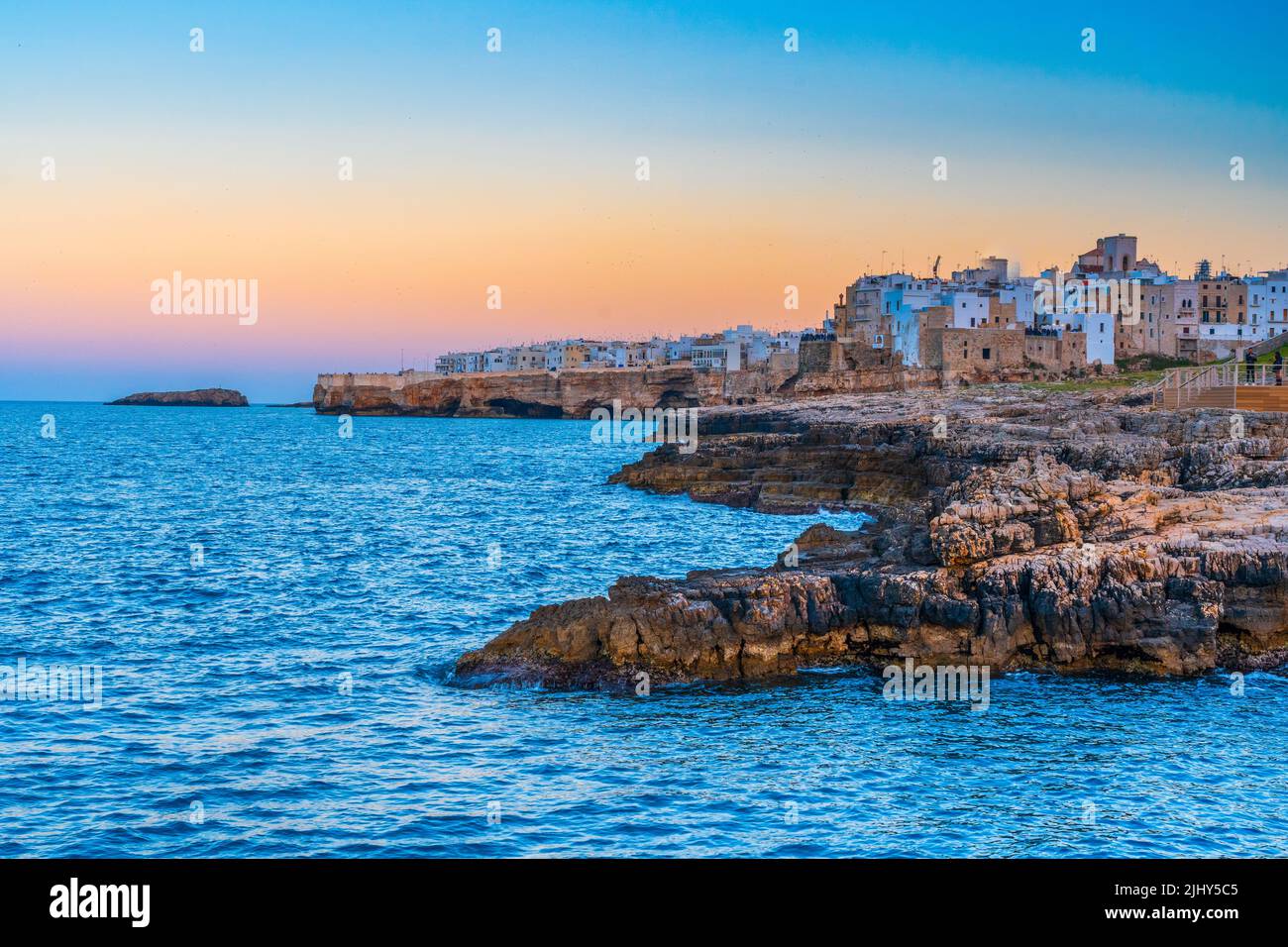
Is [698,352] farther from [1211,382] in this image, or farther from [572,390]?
[1211,382]

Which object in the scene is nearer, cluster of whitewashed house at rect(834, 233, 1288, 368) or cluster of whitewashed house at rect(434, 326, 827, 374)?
cluster of whitewashed house at rect(834, 233, 1288, 368)

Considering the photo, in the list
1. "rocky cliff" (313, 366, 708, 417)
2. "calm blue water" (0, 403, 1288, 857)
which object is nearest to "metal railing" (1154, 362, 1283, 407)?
"calm blue water" (0, 403, 1288, 857)

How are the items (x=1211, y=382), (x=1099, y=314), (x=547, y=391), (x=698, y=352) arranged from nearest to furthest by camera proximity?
(x=1211, y=382) → (x=1099, y=314) → (x=698, y=352) → (x=547, y=391)

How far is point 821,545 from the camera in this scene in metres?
27.3

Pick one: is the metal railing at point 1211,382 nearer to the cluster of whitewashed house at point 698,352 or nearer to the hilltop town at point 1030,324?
the hilltop town at point 1030,324

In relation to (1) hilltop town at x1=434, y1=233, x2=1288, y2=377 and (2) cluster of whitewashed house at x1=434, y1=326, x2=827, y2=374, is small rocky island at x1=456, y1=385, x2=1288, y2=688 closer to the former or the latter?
(1) hilltop town at x1=434, y1=233, x2=1288, y2=377

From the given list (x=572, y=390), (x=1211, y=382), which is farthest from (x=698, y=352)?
(x=1211, y=382)

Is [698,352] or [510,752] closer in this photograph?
[510,752]

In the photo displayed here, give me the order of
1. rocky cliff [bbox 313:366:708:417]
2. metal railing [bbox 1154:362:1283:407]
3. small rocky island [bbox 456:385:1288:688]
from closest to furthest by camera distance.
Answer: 1. small rocky island [bbox 456:385:1288:688]
2. metal railing [bbox 1154:362:1283:407]
3. rocky cliff [bbox 313:366:708:417]

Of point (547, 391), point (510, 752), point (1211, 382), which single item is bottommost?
point (510, 752)

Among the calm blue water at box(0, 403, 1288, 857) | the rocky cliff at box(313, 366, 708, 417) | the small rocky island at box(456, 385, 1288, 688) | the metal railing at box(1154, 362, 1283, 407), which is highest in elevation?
the rocky cliff at box(313, 366, 708, 417)

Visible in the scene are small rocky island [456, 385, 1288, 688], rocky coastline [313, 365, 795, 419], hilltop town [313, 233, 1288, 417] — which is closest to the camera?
small rocky island [456, 385, 1288, 688]
